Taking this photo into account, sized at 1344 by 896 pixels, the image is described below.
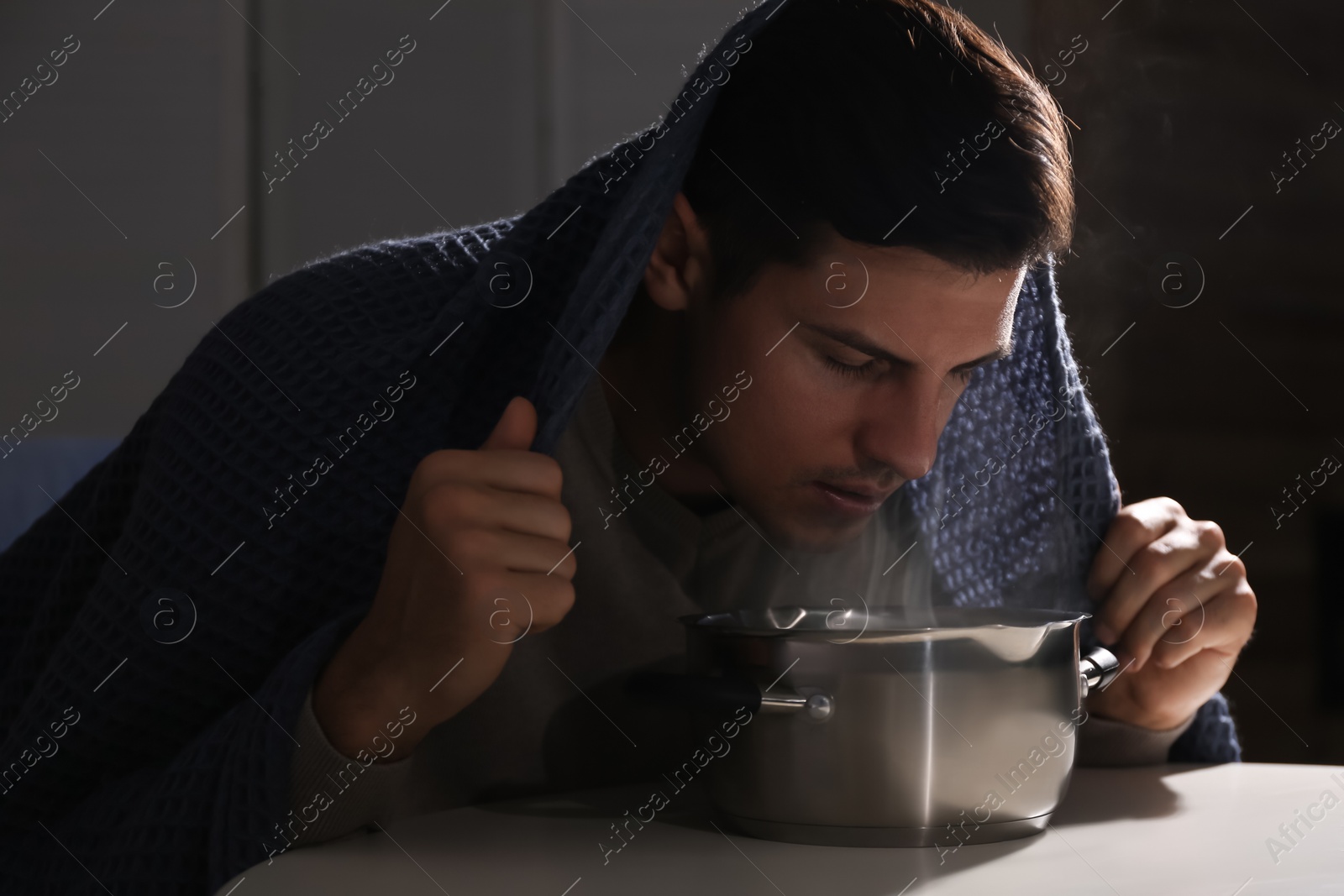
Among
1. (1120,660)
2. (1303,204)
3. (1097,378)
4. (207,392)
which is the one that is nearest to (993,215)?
(1120,660)

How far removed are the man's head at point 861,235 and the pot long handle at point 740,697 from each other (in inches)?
12.5

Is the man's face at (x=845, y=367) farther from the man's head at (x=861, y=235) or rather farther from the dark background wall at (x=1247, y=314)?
the dark background wall at (x=1247, y=314)

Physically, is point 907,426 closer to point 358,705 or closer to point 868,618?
point 868,618

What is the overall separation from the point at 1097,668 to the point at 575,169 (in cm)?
172

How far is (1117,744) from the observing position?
33.7 inches

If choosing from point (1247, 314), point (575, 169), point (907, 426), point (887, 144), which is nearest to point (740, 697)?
point (907, 426)

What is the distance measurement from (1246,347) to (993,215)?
1749 mm

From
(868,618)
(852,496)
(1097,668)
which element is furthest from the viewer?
(852,496)

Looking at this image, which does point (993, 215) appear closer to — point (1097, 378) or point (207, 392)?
point (207, 392)

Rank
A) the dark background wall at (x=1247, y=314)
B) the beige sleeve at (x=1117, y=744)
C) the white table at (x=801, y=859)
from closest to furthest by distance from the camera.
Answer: the white table at (x=801, y=859) → the beige sleeve at (x=1117, y=744) → the dark background wall at (x=1247, y=314)

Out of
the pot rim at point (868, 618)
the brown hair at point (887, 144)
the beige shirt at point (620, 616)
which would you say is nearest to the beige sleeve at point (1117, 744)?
the beige shirt at point (620, 616)

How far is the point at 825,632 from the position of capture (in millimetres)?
566

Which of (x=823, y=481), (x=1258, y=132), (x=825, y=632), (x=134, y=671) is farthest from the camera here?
(x=1258, y=132)

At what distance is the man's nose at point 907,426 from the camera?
2.77 feet
